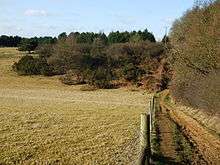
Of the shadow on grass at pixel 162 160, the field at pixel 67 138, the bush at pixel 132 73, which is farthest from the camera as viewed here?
the bush at pixel 132 73

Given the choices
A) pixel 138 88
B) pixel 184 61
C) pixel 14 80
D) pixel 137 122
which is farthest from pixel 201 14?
pixel 14 80

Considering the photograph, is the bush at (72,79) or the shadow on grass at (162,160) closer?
the shadow on grass at (162,160)

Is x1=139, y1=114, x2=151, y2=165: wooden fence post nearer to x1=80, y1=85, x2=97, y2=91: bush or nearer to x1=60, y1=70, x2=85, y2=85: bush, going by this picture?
x1=80, y1=85, x2=97, y2=91: bush

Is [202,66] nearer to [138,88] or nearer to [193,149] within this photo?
[193,149]

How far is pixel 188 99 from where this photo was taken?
42.8 m

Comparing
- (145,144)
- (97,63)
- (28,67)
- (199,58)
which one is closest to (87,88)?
(97,63)

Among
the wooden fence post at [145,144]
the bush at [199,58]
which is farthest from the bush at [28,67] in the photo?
the wooden fence post at [145,144]

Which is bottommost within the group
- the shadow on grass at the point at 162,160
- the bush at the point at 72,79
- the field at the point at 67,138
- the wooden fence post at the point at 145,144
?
the bush at the point at 72,79

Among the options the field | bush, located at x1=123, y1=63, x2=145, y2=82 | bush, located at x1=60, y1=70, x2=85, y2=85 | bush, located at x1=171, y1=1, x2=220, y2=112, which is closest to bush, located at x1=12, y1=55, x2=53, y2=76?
bush, located at x1=60, y1=70, x2=85, y2=85

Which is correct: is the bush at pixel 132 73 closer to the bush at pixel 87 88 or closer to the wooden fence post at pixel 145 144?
the bush at pixel 87 88

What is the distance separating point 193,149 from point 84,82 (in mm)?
64541

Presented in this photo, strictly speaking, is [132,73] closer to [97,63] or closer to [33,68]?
[97,63]

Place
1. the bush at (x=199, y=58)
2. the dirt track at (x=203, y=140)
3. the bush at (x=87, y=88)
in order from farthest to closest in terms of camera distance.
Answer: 1. the bush at (x=87, y=88)
2. the bush at (x=199, y=58)
3. the dirt track at (x=203, y=140)

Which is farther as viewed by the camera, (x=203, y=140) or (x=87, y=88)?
(x=87, y=88)
